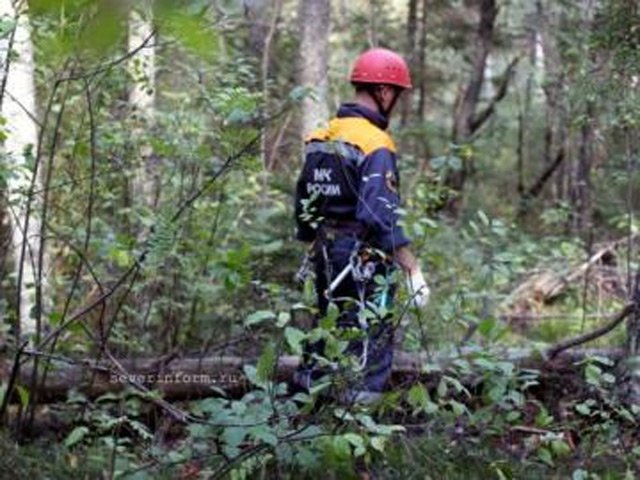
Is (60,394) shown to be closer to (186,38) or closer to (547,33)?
(186,38)

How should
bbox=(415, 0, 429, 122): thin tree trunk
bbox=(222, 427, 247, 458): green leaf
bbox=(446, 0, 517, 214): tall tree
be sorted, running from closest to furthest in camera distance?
1. bbox=(222, 427, 247, 458): green leaf
2. bbox=(446, 0, 517, 214): tall tree
3. bbox=(415, 0, 429, 122): thin tree trunk

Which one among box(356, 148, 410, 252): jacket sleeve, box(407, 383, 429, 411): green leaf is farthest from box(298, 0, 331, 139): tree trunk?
box(407, 383, 429, 411): green leaf

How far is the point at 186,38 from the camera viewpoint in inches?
69.9

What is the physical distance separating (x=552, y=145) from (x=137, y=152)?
39.9 feet

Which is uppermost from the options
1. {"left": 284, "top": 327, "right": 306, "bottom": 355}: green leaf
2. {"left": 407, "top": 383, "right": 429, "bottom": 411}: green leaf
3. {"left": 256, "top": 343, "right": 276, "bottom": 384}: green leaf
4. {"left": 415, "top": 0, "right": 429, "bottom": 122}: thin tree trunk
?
{"left": 415, "top": 0, "right": 429, "bottom": 122}: thin tree trunk

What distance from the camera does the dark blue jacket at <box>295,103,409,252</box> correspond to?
5.64 metres

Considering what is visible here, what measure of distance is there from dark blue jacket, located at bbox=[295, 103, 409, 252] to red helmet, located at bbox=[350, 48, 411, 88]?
23 cm

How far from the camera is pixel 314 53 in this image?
9570 mm

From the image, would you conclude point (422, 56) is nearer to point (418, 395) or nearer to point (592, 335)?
point (592, 335)

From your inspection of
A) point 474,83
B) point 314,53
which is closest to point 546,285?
point 314,53

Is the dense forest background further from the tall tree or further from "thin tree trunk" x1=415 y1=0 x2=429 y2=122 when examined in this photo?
"thin tree trunk" x1=415 y1=0 x2=429 y2=122

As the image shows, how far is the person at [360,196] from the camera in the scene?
5.64 meters

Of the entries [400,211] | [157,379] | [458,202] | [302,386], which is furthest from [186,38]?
[458,202]

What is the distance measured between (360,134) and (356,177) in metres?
0.27
